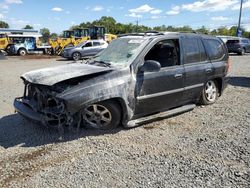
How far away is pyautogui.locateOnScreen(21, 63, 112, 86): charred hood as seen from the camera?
4450mm

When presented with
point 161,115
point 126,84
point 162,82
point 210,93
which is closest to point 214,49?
point 210,93

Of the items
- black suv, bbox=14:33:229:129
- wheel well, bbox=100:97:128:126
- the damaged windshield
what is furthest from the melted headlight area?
the damaged windshield

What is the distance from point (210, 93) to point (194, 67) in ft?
3.66

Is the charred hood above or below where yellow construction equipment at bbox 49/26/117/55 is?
below

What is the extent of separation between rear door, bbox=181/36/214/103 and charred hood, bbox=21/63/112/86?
73.8 inches

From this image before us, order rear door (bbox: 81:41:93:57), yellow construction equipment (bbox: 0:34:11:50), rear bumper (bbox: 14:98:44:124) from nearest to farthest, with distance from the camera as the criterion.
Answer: rear bumper (bbox: 14:98:44:124), rear door (bbox: 81:41:93:57), yellow construction equipment (bbox: 0:34:11:50)

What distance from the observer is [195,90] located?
6.10 meters

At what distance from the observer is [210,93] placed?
266 inches

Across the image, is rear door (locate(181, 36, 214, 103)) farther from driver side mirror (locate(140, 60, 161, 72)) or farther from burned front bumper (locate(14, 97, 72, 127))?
burned front bumper (locate(14, 97, 72, 127))

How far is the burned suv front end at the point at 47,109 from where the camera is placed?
176 inches

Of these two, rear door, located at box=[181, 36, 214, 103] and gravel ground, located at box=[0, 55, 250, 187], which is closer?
gravel ground, located at box=[0, 55, 250, 187]

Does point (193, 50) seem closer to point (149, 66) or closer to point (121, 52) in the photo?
point (149, 66)

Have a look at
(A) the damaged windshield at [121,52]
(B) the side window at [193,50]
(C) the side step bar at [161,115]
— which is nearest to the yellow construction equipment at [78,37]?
(B) the side window at [193,50]

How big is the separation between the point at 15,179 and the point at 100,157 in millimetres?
1144
